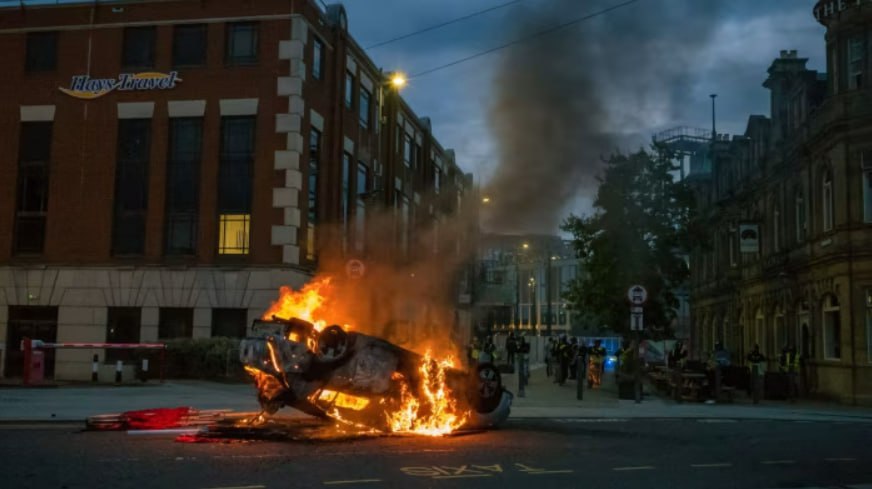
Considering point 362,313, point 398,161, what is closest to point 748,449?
point 362,313

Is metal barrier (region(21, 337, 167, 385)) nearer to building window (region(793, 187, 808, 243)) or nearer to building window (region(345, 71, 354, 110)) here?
building window (region(345, 71, 354, 110))

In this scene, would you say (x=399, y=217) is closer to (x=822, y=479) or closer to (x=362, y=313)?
(x=362, y=313)

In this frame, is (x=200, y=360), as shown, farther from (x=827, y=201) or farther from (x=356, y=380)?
(x=827, y=201)

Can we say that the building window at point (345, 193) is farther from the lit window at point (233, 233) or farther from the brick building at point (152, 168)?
the lit window at point (233, 233)

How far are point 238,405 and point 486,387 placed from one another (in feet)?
19.9

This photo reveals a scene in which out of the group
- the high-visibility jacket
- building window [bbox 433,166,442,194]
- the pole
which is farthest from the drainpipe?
the pole

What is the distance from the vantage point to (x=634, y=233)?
84.7 feet

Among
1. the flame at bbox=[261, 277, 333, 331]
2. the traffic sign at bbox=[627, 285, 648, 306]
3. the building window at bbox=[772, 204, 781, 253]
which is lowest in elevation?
the flame at bbox=[261, 277, 333, 331]

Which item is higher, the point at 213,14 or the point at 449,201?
the point at 213,14

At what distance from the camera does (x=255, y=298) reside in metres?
25.3

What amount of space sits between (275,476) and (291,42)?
1979cm

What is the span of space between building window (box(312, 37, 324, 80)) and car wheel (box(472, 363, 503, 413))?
1696 cm

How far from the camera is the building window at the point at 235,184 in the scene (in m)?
26.2

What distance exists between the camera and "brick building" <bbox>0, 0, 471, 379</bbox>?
2577cm
